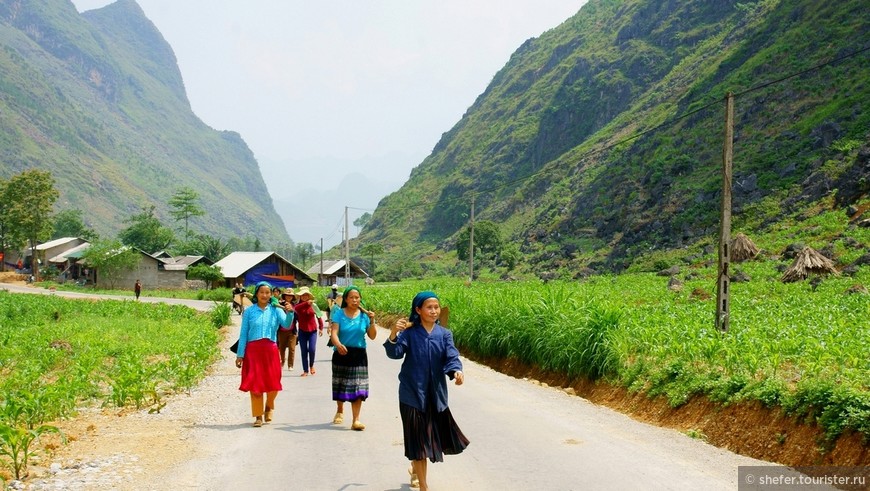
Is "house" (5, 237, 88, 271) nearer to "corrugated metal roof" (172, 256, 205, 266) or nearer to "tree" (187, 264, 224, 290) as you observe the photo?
"corrugated metal roof" (172, 256, 205, 266)

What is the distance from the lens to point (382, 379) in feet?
49.2

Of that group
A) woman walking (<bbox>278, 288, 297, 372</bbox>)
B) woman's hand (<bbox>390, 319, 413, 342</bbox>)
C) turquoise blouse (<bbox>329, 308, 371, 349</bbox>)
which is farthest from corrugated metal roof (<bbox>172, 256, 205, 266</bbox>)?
woman's hand (<bbox>390, 319, 413, 342</bbox>)

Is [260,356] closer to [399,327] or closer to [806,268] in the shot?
[399,327]

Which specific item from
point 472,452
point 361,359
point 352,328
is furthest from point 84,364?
point 472,452

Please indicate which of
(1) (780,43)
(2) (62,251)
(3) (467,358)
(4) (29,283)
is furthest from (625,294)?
(2) (62,251)

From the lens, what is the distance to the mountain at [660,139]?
5450cm

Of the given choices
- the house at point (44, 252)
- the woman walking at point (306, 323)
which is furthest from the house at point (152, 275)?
the woman walking at point (306, 323)

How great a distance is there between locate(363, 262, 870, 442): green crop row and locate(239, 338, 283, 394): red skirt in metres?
5.62

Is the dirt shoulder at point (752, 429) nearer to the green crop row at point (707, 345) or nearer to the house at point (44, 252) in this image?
the green crop row at point (707, 345)

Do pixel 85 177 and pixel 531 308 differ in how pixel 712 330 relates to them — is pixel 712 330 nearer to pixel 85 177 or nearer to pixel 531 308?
pixel 531 308

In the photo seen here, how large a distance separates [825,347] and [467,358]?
1158 centimetres

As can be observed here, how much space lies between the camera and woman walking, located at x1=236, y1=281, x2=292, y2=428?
978 centimetres

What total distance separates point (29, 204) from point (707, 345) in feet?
301

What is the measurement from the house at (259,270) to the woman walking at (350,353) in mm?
65315
